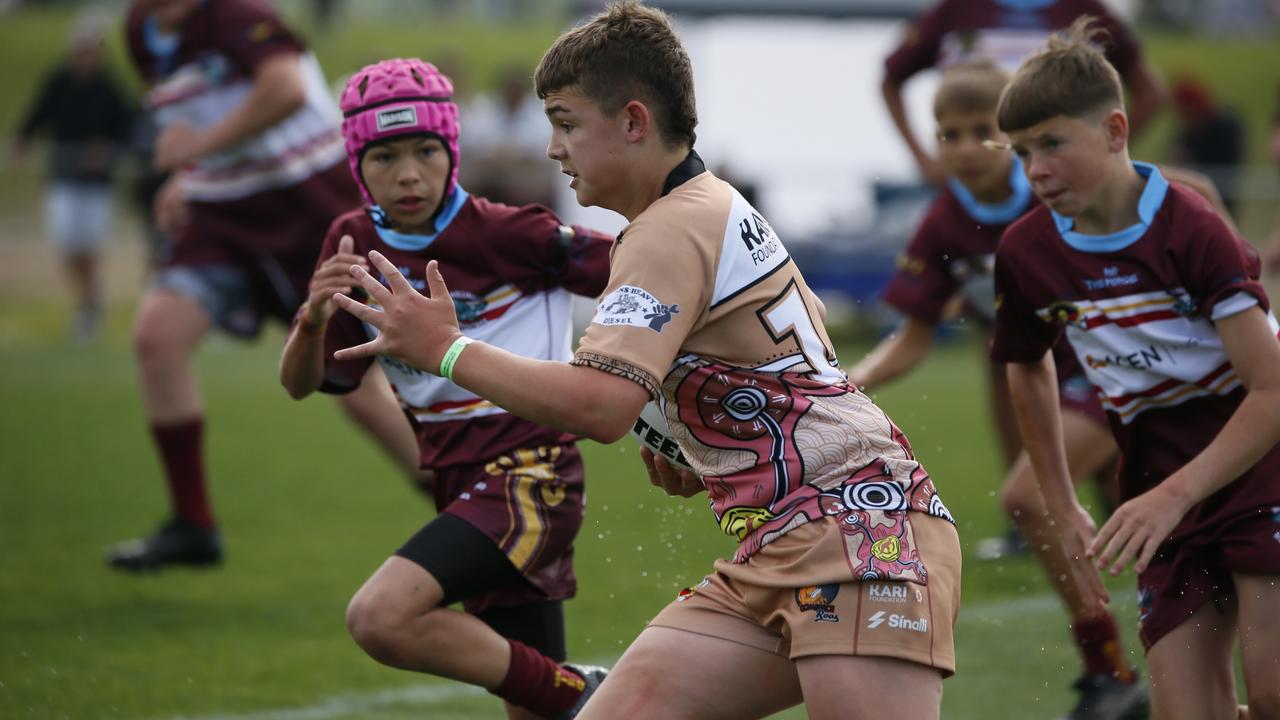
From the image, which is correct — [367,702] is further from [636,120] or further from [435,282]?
[636,120]

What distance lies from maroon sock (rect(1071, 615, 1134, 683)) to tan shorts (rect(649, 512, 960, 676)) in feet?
4.86

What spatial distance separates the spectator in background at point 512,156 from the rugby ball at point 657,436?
12.9m

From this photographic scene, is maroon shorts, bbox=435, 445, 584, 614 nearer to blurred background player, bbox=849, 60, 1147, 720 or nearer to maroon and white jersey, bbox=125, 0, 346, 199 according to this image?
blurred background player, bbox=849, 60, 1147, 720

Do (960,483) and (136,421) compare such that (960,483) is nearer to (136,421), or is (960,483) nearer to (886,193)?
(136,421)

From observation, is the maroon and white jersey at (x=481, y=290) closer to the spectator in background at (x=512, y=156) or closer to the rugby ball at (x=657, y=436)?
the rugby ball at (x=657, y=436)

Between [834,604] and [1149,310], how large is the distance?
3.73 ft

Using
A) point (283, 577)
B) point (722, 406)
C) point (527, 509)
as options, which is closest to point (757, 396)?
point (722, 406)

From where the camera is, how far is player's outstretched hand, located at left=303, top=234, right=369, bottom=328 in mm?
3566

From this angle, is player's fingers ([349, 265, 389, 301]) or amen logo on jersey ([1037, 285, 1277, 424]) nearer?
player's fingers ([349, 265, 389, 301])

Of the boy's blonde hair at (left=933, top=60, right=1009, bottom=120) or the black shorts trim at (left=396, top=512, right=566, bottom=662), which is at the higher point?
the boy's blonde hair at (left=933, top=60, right=1009, bottom=120)

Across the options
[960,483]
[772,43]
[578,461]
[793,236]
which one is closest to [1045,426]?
[578,461]

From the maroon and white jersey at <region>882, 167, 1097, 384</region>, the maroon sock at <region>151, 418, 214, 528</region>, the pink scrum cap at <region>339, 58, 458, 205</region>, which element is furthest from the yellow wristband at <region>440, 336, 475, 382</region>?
the maroon sock at <region>151, 418, 214, 528</region>

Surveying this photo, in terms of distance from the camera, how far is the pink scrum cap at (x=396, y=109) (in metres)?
3.95

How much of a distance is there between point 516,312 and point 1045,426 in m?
1.33
